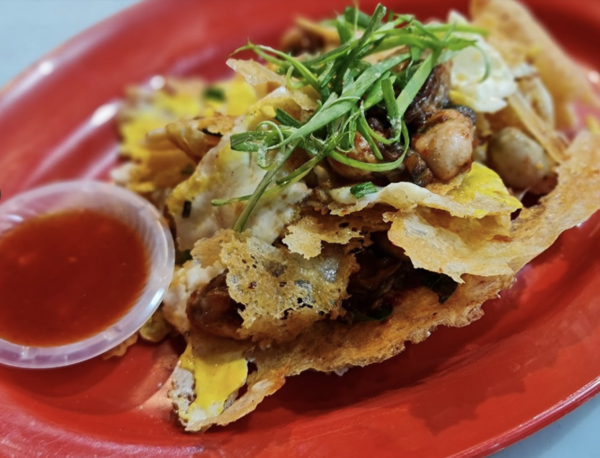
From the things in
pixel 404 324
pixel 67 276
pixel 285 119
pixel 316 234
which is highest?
pixel 285 119

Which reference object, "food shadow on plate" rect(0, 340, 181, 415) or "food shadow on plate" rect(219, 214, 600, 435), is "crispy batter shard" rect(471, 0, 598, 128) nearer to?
"food shadow on plate" rect(219, 214, 600, 435)

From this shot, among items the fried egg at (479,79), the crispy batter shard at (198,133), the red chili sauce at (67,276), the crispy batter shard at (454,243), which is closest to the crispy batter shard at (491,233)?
the crispy batter shard at (454,243)

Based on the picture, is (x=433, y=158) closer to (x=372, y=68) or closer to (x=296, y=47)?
(x=372, y=68)

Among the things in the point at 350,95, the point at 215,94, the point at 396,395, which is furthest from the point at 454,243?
the point at 215,94

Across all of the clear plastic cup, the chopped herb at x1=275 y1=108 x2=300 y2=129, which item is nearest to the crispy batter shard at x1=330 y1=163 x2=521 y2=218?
the chopped herb at x1=275 y1=108 x2=300 y2=129

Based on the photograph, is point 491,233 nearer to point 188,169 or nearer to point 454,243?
point 454,243

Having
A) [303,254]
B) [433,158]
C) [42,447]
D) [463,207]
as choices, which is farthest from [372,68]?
[42,447]
